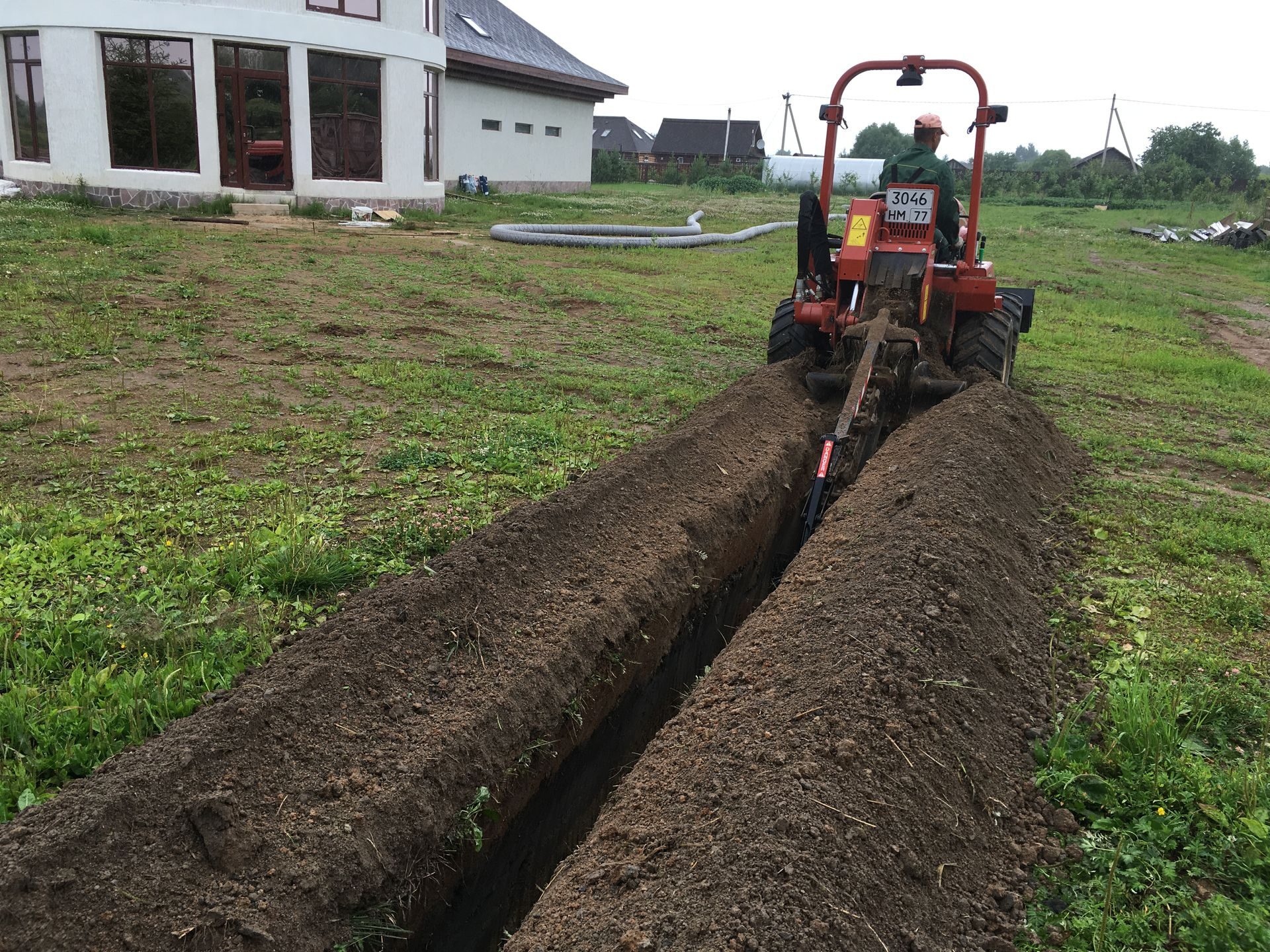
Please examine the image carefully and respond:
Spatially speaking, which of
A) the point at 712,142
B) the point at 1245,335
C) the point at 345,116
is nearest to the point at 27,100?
the point at 345,116

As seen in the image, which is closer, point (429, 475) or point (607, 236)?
point (429, 475)

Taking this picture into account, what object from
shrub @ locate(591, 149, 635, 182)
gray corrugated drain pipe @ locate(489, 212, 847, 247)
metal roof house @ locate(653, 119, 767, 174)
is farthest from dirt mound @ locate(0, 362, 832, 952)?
metal roof house @ locate(653, 119, 767, 174)

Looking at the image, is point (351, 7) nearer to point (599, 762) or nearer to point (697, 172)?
point (599, 762)

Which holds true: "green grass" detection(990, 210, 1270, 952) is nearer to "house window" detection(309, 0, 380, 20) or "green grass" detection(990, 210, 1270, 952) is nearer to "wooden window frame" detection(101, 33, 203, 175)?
"house window" detection(309, 0, 380, 20)

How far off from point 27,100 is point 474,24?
1317cm

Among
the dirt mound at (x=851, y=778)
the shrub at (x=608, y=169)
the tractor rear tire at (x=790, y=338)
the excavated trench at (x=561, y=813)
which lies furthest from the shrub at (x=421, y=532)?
the shrub at (x=608, y=169)

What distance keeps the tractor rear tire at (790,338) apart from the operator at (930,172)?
1136 mm

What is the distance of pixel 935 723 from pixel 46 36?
19702 millimetres

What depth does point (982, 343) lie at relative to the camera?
7.21 m

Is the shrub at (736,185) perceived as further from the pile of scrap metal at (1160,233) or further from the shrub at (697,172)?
the pile of scrap metal at (1160,233)

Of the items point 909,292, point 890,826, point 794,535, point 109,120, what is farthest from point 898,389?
point 109,120

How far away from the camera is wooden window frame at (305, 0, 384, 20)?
17.5m

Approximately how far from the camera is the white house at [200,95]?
653 inches

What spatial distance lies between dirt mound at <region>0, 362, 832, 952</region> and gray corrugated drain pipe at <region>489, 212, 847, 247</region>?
11739mm
